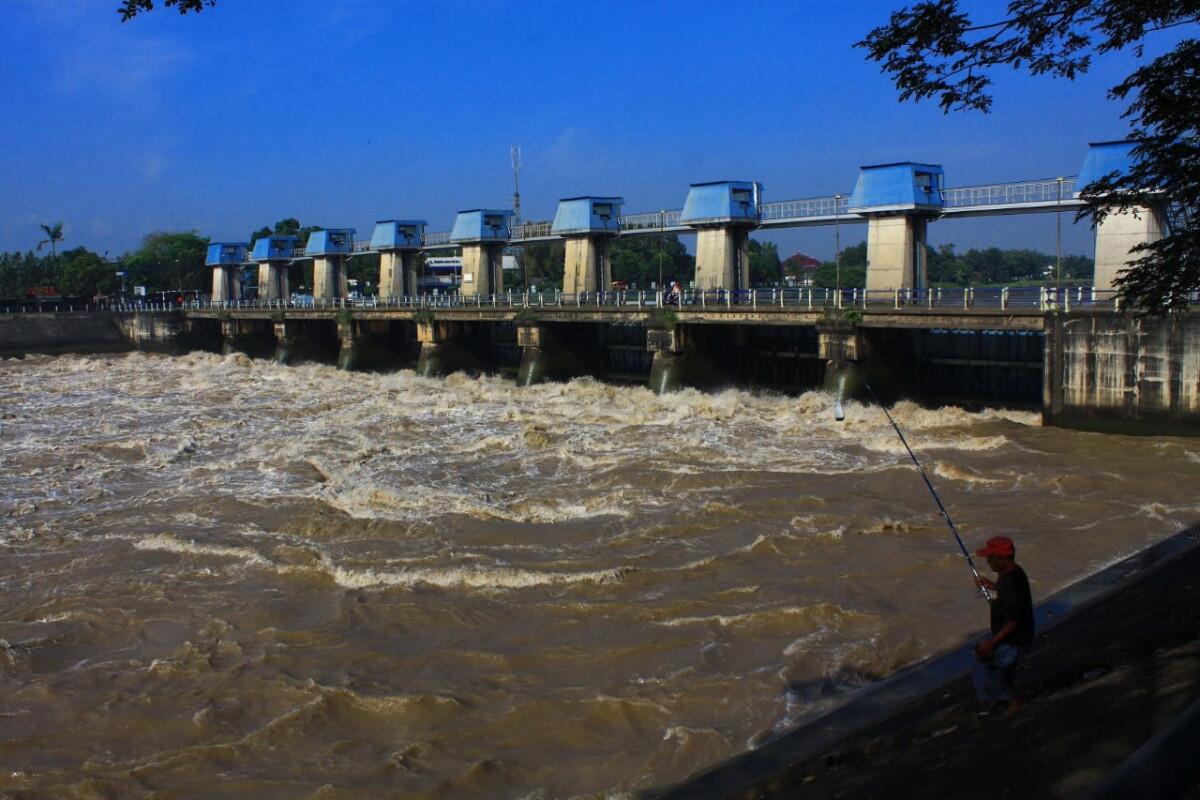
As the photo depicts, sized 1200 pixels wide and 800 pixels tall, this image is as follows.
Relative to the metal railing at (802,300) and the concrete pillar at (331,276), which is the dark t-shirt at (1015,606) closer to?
the metal railing at (802,300)

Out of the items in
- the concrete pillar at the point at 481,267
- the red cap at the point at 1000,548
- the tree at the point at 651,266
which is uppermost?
the tree at the point at 651,266

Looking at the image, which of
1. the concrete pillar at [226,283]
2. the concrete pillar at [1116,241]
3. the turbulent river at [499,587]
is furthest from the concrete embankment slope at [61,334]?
the concrete pillar at [1116,241]

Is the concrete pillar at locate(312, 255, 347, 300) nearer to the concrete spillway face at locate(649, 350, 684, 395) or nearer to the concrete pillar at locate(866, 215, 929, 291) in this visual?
the concrete spillway face at locate(649, 350, 684, 395)

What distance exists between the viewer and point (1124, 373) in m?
21.7

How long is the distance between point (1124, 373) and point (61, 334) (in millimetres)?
58937

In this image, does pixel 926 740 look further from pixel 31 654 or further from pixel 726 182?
pixel 726 182

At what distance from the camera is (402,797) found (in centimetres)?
825

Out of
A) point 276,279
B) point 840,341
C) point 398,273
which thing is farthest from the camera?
point 276,279

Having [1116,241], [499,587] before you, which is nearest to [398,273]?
[1116,241]

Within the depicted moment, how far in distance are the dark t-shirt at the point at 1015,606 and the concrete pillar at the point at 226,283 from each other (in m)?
68.6

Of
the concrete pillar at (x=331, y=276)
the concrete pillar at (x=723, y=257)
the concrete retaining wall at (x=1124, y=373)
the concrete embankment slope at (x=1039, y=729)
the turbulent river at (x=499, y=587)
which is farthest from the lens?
the concrete pillar at (x=331, y=276)

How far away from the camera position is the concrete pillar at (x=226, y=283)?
69.1 metres

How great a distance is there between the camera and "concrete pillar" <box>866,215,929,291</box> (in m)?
29.9

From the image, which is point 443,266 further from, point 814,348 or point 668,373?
point 814,348
